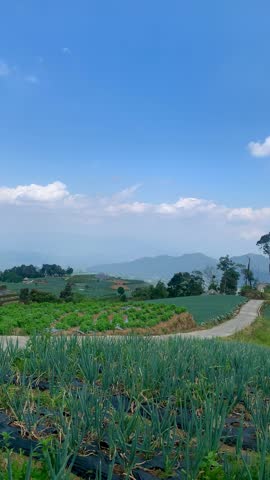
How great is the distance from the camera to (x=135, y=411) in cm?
282

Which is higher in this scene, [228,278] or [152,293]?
[228,278]

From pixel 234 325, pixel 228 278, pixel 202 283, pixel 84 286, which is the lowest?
pixel 234 325

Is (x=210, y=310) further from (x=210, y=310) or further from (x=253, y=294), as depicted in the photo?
(x=253, y=294)

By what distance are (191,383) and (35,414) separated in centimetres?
135

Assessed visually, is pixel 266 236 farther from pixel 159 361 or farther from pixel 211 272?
pixel 159 361

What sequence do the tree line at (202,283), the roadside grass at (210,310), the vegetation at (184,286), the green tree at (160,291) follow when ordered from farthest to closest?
the vegetation at (184,286) → the tree line at (202,283) → the green tree at (160,291) → the roadside grass at (210,310)

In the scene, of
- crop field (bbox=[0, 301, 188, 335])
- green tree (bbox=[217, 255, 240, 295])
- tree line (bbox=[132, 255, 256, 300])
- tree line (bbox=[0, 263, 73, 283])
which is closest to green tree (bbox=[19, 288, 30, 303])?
tree line (bbox=[132, 255, 256, 300])

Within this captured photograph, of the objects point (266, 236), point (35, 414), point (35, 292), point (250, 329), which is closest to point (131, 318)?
point (250, 329)

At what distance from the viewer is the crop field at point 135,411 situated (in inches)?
98.7

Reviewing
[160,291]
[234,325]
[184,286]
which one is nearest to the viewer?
[234,325]

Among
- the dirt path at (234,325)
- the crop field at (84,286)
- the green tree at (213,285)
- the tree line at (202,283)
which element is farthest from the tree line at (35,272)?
the dirt path at (234,325)

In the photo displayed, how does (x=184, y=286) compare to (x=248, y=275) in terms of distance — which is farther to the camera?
(x=248, y=275)

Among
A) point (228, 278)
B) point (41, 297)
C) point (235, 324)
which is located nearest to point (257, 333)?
point (235, 324)

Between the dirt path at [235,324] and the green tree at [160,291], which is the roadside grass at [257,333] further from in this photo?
the green tree at [160,291]
